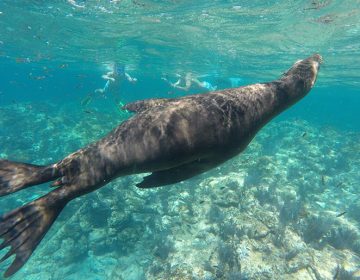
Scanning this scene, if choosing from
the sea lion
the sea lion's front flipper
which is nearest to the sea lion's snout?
the sea lion

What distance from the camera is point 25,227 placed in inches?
123

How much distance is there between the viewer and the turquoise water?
11055 mm

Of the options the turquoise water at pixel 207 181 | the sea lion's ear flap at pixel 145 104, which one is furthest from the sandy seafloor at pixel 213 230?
the sea lion's ear flap at pixel 145 104

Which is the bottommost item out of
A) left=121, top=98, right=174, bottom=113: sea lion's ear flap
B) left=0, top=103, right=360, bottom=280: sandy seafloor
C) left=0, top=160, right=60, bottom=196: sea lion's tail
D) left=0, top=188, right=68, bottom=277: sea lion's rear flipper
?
left=0, top=103, right=360, bottom=280: sandy seafloor

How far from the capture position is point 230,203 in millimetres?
13289

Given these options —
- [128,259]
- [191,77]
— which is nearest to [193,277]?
[128,259]

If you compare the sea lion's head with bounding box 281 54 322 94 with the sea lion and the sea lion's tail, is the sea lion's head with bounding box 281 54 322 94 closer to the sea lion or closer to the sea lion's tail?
the sea lion

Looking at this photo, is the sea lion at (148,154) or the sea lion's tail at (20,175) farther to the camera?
the sea lion's tail at (20,175)

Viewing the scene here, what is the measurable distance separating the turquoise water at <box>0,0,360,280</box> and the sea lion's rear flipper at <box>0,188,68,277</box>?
6906 millimetres

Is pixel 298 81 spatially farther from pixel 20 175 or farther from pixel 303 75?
pixel 20 175

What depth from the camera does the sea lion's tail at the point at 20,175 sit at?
3.29 meters

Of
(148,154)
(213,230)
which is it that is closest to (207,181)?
(213,230)

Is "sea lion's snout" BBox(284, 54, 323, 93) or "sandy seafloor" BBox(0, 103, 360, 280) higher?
"sea lion's snout" BBox(284, 54, 323, 93)

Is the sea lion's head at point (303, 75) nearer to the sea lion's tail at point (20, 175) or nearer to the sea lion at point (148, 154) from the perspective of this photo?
the sea lion at point (148, 154)
